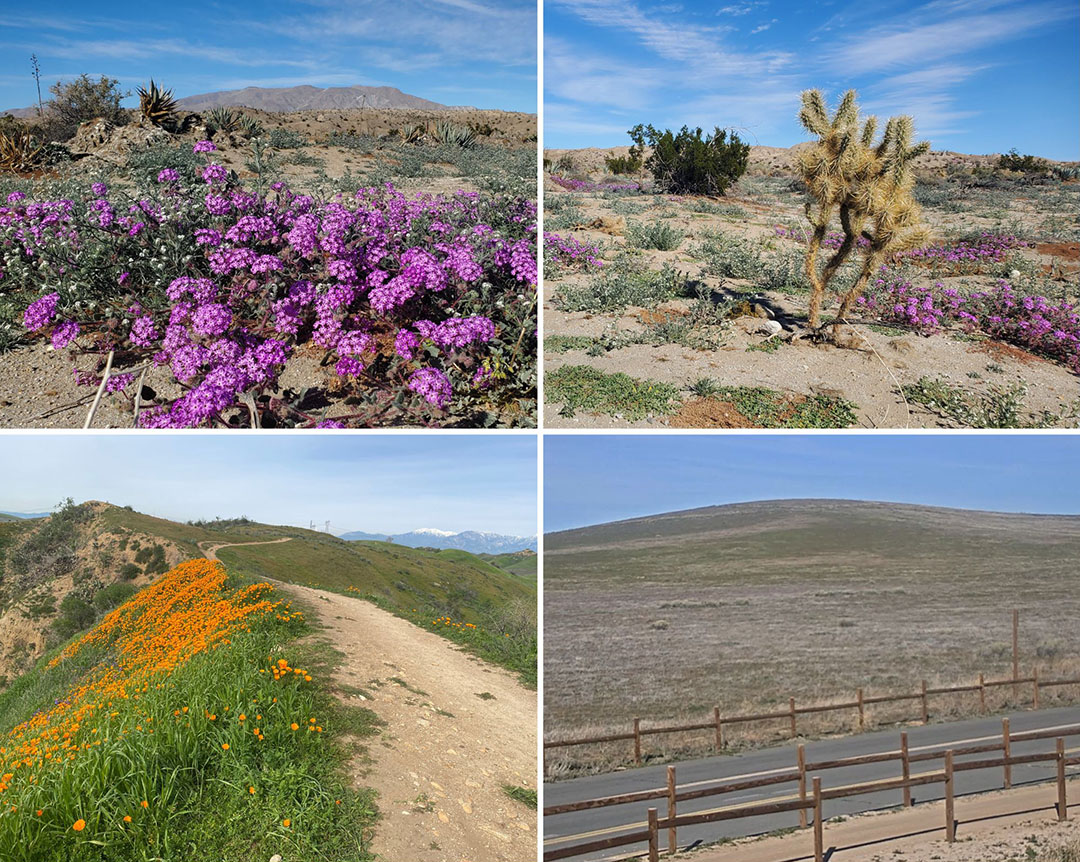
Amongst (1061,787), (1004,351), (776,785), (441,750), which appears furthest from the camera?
(776,785)

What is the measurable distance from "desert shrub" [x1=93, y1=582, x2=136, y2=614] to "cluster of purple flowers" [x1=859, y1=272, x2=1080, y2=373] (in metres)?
16.9

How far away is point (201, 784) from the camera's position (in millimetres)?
3869

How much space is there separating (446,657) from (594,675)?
1430cm

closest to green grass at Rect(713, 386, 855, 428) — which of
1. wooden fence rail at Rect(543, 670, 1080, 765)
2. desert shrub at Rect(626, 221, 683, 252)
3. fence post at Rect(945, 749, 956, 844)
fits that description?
fence post at Rect(945, 749, 956, 844)

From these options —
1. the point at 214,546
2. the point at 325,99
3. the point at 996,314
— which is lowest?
the point at 214,546

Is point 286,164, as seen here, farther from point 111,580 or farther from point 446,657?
point 111,580

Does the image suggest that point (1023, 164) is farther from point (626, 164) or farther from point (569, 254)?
point (569, 254)

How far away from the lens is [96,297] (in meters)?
4.99

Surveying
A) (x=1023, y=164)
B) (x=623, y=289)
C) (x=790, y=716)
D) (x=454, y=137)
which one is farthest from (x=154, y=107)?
(x=1023, y=164)

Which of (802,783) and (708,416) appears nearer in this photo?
(708,416)

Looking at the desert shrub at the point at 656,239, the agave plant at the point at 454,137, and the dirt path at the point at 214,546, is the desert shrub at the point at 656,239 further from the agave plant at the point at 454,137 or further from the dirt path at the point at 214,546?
the dirt path at the point at 214,546

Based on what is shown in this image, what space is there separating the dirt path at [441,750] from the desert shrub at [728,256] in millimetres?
5673

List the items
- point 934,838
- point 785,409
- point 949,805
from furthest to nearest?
point 934,838
point 949,805
point 785,409

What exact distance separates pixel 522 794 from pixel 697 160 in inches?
720
